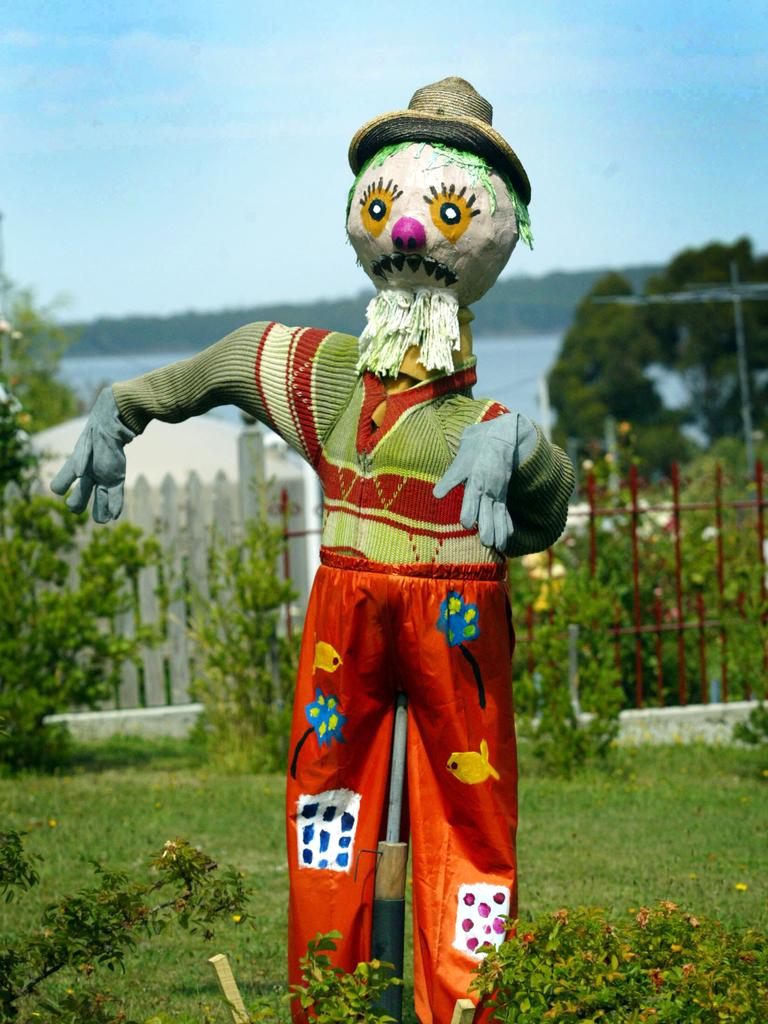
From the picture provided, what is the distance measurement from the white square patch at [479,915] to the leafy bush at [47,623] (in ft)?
13.5

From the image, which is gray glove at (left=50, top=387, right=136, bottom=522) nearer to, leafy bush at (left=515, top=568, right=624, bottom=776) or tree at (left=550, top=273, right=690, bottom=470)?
leafy bush at (left=515, top=568, right=624, bottom=776)

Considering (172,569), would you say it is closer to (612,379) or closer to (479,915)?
(479,915)

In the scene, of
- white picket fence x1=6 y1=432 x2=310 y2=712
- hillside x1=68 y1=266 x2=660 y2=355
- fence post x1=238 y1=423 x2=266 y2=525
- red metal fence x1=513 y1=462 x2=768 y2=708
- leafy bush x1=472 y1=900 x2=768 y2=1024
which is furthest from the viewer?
hillside x1=68 y1=266 x2=660 y2=355

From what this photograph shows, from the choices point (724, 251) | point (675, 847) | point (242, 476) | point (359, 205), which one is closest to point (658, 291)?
point (724, 251)

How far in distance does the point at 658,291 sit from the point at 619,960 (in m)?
30.5

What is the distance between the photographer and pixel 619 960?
333 centimetres

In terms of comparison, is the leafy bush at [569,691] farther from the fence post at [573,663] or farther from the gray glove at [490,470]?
the gray glove at [490,470]

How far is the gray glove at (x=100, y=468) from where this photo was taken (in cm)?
406

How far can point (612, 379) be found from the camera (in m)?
33.9

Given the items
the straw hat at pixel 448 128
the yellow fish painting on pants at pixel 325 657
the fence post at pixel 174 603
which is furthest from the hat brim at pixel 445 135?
the fence post at pixel 174 603

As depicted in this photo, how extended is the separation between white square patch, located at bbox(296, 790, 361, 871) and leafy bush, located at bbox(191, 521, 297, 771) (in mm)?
3848

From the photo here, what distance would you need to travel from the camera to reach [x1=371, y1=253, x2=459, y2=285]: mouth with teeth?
3818mm

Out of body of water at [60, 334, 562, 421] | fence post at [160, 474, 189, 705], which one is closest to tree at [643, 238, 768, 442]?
body of water at [60, 334, 562, 421]

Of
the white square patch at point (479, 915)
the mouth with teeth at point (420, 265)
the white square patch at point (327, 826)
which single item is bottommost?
the white square patch at point (479, 915)
